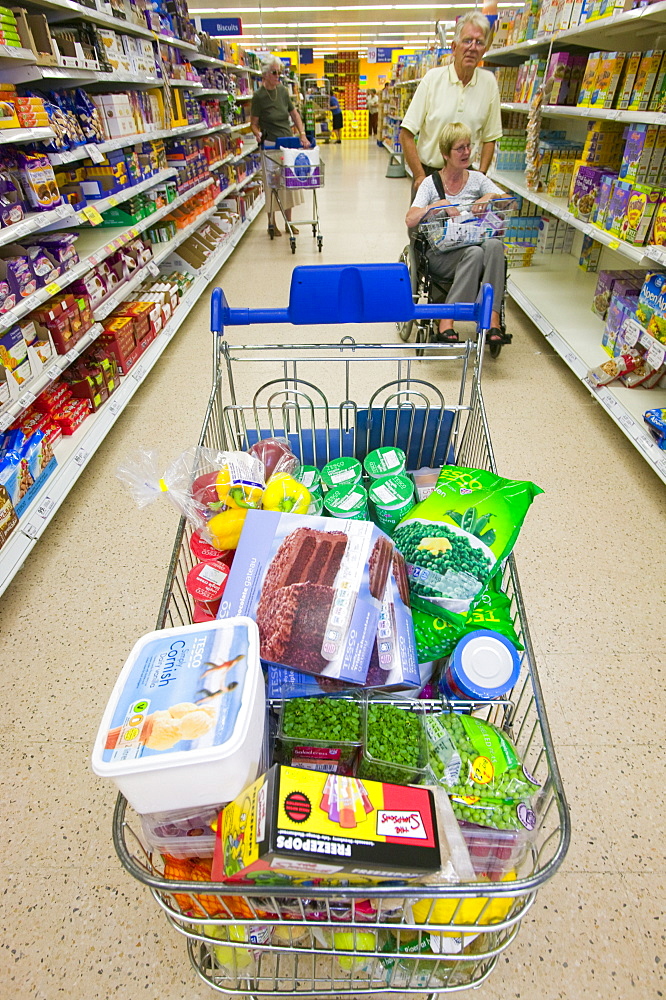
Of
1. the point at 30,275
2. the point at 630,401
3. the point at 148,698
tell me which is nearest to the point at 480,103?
the point at 630,401

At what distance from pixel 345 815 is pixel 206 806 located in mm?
201

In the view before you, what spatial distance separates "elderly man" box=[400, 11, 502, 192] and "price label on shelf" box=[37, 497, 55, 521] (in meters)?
3.05

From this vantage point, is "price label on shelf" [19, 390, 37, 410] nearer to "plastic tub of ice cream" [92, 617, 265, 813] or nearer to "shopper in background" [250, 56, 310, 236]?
"plastic tub of ice cream" [92, 617, 265, 813]

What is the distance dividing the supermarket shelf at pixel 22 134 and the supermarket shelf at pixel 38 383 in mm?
849

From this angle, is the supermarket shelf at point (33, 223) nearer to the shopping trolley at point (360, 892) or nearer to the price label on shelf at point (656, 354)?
the shopping trolley at point (360, 892)

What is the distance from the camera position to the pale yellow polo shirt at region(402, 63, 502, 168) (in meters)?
3.51

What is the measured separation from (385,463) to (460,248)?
246 cm

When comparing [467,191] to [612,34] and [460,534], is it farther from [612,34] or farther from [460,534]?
[460,534]

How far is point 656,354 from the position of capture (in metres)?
2.51

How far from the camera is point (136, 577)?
7.25ft

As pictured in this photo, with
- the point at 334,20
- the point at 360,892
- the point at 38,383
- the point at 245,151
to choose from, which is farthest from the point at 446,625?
the point at 334,20

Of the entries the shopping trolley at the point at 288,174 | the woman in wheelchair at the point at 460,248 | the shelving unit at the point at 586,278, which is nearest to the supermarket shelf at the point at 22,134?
the woman in wheelchair at the point at 460,248

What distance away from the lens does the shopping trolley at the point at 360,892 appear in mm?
720

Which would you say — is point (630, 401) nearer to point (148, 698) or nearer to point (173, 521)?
point (173, 521)
